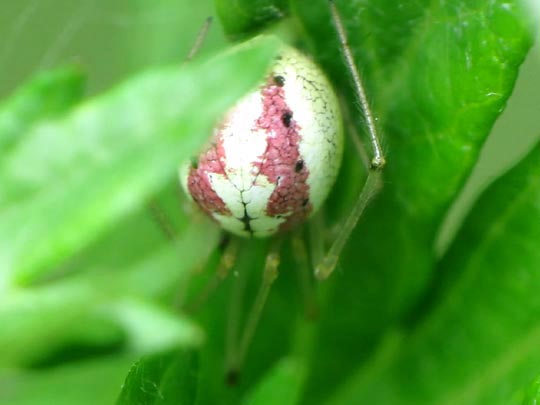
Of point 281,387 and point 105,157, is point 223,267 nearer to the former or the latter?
point 281,387

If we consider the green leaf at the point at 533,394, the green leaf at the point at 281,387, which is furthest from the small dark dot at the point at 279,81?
the green leaf at the point at 533,394

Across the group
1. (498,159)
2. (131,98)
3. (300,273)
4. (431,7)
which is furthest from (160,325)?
(498,159)

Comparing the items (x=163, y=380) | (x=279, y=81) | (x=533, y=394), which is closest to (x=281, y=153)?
(x=279, y=81)

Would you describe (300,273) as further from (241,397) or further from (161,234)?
(161,234)

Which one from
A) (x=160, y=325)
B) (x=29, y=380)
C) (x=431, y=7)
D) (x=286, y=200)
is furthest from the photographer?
(x=29, y=380)

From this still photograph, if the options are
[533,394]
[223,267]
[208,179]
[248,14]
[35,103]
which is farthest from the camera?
[223,267]

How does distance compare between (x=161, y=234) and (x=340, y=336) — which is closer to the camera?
(x=340, y=336)
